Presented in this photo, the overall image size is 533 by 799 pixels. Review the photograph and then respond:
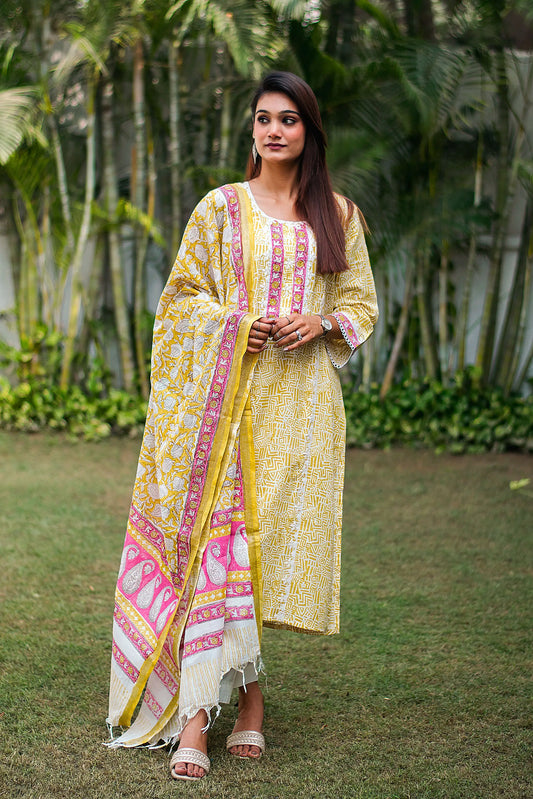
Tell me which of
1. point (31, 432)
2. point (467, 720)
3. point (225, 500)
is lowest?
point (31, 432)

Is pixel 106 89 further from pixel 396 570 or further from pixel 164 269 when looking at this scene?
pixel 396 570

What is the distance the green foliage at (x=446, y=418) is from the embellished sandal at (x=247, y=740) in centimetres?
386

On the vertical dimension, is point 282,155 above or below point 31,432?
above

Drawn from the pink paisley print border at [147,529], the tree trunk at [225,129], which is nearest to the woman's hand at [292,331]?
the pink paisley print border at [147,529]

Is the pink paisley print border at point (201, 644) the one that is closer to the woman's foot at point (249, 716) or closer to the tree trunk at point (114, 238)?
the woman's foot at point (249, 716)

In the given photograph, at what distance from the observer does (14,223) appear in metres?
6.69

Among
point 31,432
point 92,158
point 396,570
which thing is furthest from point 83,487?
point 92,158

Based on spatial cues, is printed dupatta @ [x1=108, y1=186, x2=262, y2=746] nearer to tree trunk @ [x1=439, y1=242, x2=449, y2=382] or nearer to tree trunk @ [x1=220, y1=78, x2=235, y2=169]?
tree trunk @ [x1=220, y1=78, x2=235, y2=169]

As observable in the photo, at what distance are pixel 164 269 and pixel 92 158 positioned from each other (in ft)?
3.12

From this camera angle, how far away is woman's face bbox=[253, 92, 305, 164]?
2.37 meters

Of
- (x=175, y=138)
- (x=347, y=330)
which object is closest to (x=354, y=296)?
(x=347, y=330)

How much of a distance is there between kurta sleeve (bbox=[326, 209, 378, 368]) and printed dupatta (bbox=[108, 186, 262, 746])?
0.30 meters

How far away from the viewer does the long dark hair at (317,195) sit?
241 cm

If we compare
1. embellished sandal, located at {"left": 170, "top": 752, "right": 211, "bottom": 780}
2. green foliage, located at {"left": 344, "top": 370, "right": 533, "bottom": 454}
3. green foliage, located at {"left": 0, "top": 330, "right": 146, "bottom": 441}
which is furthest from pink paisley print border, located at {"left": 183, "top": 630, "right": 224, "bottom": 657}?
green foliage, located at {"left": 0, "top": 330, "right": 146, "bottom": 441}
